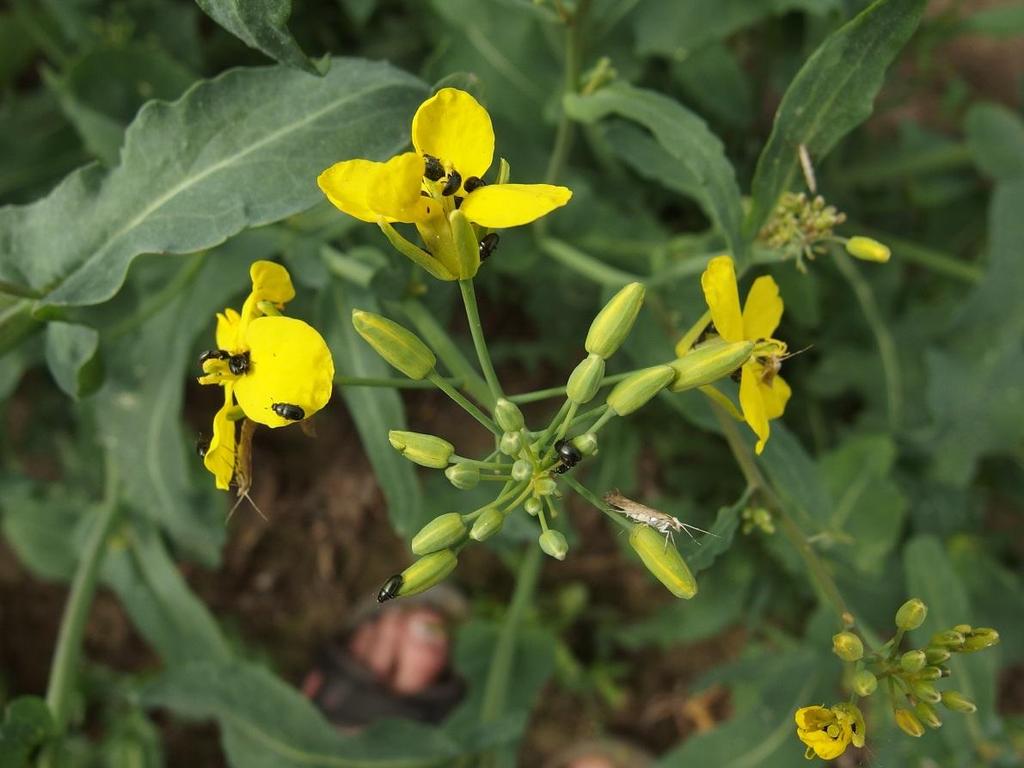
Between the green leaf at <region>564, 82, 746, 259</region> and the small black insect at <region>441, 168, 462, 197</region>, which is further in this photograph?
the green leaf at <region>564, 82, 746, 259</region>

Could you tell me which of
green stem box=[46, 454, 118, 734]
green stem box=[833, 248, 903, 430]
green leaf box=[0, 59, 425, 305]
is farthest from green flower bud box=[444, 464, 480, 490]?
green stem box=[833, 248, 903, 430]

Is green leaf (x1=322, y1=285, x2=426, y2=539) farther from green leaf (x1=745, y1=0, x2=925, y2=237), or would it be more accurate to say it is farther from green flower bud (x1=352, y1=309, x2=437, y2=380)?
green leaf (x1=745, y1=0, x2=925, y2=237)

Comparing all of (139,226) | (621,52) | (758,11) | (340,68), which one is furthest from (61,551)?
(758,11)

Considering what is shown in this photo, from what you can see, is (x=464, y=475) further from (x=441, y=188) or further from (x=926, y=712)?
(x=926, y=712)

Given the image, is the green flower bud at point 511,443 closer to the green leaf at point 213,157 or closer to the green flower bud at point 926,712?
the green leaf at point 213,157

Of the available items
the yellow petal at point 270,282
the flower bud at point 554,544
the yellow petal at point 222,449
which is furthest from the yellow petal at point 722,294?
the yellow petal at point 222,449

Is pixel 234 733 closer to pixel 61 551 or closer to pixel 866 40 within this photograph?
pixel 61 551
